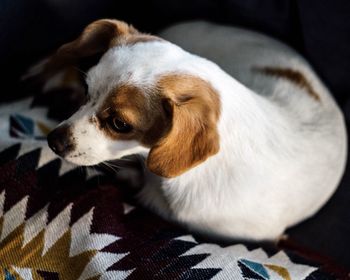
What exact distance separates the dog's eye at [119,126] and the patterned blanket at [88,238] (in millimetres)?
264

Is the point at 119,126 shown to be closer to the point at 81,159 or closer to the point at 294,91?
the point at 81,159

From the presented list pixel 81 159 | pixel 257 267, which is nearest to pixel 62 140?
pixel 81 159

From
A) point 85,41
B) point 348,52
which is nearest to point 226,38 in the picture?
point 348,52

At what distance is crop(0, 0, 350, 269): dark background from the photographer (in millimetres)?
1666

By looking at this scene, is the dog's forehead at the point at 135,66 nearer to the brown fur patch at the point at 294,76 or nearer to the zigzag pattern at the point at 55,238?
the zigzag pattern at the point at 55,238

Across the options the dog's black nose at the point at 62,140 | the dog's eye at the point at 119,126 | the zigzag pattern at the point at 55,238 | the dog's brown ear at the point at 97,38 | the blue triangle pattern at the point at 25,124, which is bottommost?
the zigzag pattern at the point at 55,238

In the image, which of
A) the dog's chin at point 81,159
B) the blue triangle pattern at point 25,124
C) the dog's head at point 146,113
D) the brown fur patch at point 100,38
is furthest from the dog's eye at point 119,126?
the blue triangle pattern at point 25,124

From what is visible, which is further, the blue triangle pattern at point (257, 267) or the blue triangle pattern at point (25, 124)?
the blue triangle pattern at point (25, 124)

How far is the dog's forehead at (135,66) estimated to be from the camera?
1.27m

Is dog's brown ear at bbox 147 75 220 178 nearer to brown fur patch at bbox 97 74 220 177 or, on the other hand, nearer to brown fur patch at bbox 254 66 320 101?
brown fur patch at bbox 97 74 220 177

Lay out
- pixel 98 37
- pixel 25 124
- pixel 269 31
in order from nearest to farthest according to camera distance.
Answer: pixel 98 37
pixel 25 124
pixel 269 31

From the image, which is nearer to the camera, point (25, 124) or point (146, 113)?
point (146, 113)

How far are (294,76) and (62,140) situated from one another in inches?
31.8

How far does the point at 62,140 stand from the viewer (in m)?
1.35
